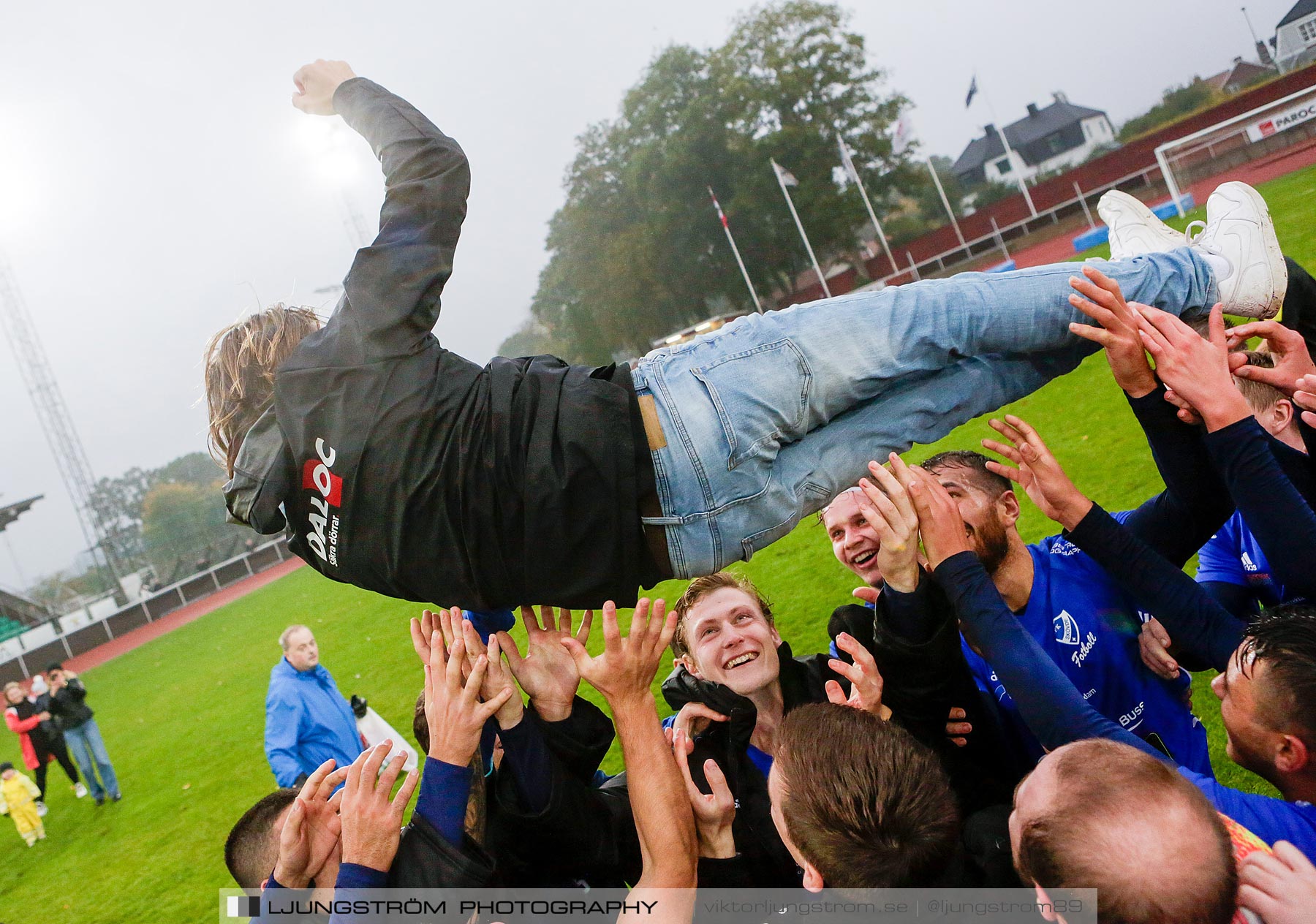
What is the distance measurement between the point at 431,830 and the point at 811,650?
4687 millimetres

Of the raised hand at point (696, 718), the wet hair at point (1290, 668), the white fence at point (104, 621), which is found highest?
the white fence at point (104, 621)

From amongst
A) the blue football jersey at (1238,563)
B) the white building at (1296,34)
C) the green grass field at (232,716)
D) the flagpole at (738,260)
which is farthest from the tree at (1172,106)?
the blue football jersey at (1238,563)

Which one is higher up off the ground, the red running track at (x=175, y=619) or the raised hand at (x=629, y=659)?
the red running track at (x=175, y=619)

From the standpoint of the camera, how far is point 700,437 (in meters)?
2.30

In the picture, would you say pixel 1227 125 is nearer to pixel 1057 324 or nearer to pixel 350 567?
pixel 1057 324

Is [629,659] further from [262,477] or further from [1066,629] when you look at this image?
[1066,629]

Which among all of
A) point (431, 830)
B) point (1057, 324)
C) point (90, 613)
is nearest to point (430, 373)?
point (431, 830)

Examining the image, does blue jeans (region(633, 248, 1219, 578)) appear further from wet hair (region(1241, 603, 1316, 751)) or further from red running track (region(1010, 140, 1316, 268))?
red running track (region(1010, 140, 1316, 268))

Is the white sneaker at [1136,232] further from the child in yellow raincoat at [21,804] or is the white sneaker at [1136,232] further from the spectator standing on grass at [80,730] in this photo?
the child in yellow raincoat at [21,804]

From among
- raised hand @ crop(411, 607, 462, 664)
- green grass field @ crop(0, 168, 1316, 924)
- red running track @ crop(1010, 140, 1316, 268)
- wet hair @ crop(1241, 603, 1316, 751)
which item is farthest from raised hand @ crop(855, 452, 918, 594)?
red running track @ crop(1010, 140, 1316, 268)

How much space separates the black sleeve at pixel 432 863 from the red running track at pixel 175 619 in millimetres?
26815

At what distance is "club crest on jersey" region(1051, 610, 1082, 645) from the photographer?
8.70ft

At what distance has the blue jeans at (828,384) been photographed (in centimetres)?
231

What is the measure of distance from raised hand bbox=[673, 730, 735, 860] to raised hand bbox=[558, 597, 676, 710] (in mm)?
229
